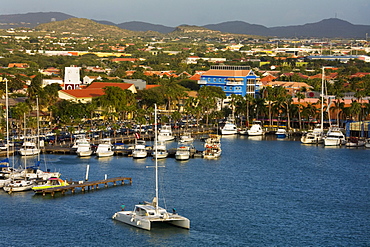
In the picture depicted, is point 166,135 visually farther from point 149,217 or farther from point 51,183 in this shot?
point 149,217

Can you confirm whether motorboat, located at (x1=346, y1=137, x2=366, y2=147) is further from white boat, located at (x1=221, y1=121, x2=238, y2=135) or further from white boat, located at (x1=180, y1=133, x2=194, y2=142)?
white boat, located at (x1=180, y1=133, x2=194, y2=142)

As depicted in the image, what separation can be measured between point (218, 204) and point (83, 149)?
17753 millimetres

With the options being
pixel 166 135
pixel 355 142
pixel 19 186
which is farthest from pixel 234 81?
pixel 19 186

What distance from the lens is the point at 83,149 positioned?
5106cm

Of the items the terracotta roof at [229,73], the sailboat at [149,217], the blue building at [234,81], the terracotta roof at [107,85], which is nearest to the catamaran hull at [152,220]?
the sailboat at [149,217]

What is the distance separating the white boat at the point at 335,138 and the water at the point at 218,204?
5921 millimetres

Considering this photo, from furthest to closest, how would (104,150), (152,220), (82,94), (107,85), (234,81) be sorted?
1. (234,81)
2. (107,85)
3. (82,94)
4. (104,150)
5. (152,220)

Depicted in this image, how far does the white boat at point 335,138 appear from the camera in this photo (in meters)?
57.9

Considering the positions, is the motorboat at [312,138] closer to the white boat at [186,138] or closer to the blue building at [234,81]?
the white boat at [186,138]

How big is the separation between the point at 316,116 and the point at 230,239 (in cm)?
4033

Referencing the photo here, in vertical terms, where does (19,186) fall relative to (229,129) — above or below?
below

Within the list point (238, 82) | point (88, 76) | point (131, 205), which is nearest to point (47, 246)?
point (131, 205)

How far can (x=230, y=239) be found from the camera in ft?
98.6

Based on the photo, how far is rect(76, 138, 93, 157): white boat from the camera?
50844 millimetres
